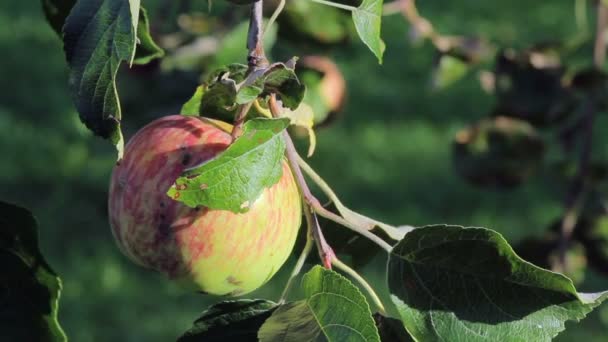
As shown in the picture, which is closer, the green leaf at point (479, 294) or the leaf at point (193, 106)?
the green leaf at point (479, 294)

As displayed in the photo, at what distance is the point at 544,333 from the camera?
895mm

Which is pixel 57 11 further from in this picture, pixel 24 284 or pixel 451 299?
pixel 451 299

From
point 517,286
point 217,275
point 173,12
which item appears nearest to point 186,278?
point 217,275

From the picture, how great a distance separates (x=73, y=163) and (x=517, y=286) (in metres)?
2.83

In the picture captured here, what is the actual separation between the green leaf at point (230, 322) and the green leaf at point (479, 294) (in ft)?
0.42

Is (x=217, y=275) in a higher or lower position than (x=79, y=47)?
lower

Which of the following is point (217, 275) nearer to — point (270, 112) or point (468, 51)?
point (270, 112)

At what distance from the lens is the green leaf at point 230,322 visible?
0.98 m

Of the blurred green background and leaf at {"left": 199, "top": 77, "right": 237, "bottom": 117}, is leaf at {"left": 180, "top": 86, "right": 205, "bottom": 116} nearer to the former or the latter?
leaf at {"left": 199, "top": 77, "right": 237, "bottom": 117}

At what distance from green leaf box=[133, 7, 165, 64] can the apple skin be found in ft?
0.35

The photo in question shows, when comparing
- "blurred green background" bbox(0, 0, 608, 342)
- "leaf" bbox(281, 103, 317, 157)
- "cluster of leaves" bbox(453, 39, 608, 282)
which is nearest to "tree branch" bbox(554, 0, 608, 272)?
"cluster of leaves" bbox(453, 39, 608, 282)

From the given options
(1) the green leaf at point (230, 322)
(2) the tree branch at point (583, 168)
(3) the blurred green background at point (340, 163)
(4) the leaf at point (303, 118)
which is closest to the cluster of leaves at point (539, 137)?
(2) the tree branch at point (583, 168)

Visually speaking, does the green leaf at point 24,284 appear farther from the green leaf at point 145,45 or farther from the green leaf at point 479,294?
the green leaf at point 479,294

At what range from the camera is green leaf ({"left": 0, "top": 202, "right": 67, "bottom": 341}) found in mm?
1063
